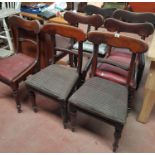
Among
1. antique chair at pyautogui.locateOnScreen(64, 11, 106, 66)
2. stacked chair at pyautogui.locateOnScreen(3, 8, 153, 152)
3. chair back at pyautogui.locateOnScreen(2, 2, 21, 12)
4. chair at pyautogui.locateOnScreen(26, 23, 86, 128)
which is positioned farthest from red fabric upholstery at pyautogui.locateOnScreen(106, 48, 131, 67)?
chair back at pyautogui.locateOnScreen(2, 2, 21, 12)

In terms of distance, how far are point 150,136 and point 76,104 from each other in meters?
0.74

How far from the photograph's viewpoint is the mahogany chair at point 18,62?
1.66m

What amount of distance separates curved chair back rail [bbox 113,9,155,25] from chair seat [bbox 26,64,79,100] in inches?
30.7

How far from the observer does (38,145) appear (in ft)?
4.92

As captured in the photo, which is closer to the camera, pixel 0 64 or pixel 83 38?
pixel 83 38

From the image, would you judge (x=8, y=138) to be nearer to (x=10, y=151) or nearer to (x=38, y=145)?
(x=10, y=151)

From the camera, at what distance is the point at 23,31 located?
186cm

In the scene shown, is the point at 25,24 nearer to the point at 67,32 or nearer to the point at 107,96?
the point at 67,32

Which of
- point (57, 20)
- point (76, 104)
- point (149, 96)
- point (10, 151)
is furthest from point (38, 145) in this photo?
point (57, 20)

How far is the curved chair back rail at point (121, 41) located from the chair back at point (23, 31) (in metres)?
0.55

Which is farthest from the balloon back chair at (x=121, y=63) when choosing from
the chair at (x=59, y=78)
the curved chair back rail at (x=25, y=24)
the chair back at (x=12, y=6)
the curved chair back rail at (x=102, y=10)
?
the chair back at (x=12, y=6)

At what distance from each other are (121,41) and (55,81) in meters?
0.63

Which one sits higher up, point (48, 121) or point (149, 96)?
point (149, 96)

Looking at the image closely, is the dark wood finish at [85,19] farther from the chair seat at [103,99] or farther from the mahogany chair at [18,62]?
the chair seat at [103,99]
